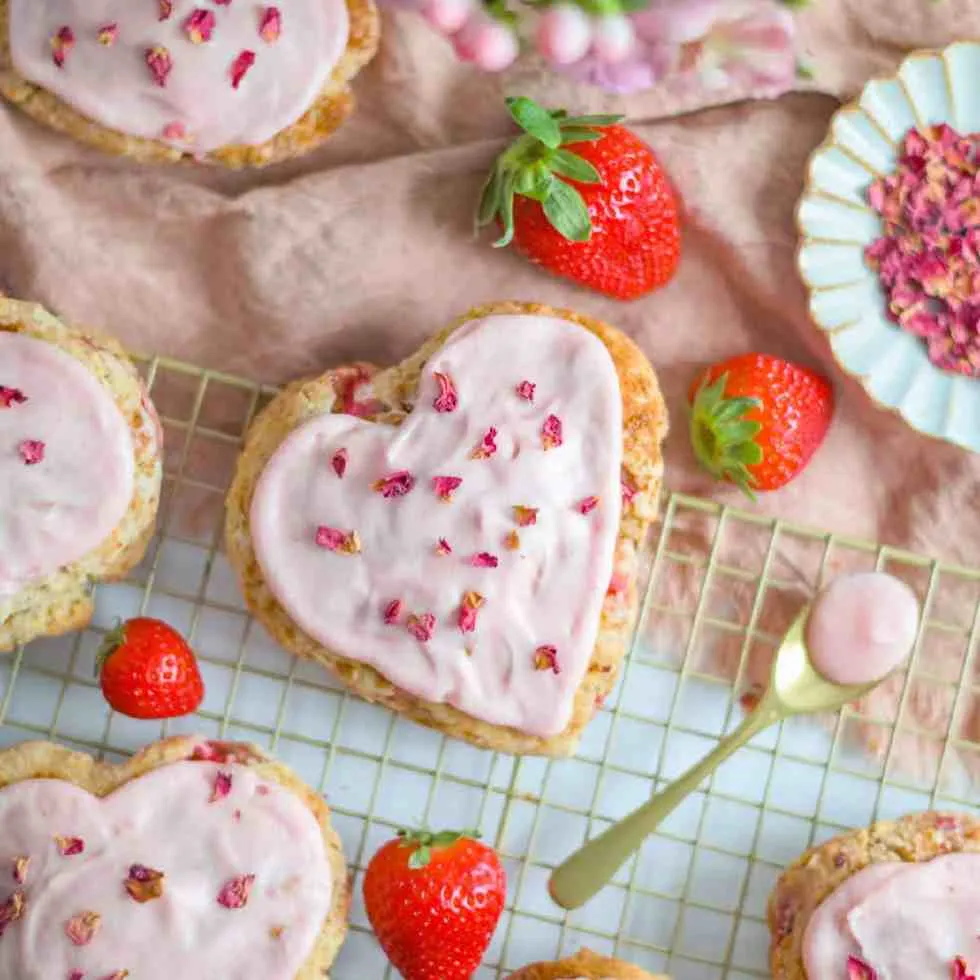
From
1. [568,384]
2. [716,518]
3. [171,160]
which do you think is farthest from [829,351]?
[171,160]

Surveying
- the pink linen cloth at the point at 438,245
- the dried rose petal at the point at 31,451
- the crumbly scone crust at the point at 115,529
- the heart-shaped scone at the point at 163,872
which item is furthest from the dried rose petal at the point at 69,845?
the pink linen cloth at the point at 438,245

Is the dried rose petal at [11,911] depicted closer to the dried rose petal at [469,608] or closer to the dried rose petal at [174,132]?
the dried rose petal at [469,608]

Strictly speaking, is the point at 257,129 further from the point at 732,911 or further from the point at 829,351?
the point at 732,911

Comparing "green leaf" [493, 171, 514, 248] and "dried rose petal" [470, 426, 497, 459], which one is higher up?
"green leaf" [493, 171, 514, 248]

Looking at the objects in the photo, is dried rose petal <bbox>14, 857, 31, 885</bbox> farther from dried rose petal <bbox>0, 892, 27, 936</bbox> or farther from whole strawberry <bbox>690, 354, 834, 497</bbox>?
whole strawberry <bbox>690, 354, 834, 497</bbox>

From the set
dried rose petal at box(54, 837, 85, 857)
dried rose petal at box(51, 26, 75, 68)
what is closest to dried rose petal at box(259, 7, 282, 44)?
dried rose petal at box(51, 26, 75, 68)
